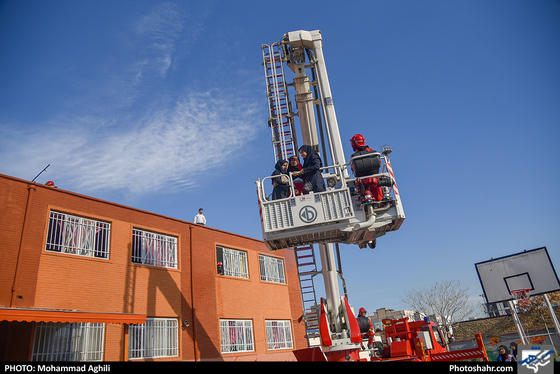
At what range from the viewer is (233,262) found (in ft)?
63.9

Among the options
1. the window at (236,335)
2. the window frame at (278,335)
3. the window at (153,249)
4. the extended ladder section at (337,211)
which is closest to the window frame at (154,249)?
the window at (153,249)

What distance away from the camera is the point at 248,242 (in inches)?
815

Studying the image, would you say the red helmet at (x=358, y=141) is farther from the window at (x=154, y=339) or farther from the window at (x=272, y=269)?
the window at (x=272, y=269)

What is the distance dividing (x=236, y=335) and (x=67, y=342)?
7.78m

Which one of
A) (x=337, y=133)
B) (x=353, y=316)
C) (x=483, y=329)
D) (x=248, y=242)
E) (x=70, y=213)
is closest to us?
(x=353, y=316)

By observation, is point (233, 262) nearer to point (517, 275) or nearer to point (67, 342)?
point (67, 342)

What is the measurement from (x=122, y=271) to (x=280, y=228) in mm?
8905

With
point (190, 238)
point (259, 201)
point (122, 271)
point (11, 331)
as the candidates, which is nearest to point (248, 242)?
point (190, 238)

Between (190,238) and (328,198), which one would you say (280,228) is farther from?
(190,238)

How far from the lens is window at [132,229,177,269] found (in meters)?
15.3

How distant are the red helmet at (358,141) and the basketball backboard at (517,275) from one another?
9730mm

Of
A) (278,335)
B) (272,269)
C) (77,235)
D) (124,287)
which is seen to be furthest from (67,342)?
(272,269)

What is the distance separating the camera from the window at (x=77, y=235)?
13.0 meters

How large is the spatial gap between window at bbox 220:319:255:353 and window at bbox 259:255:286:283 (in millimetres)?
2939
